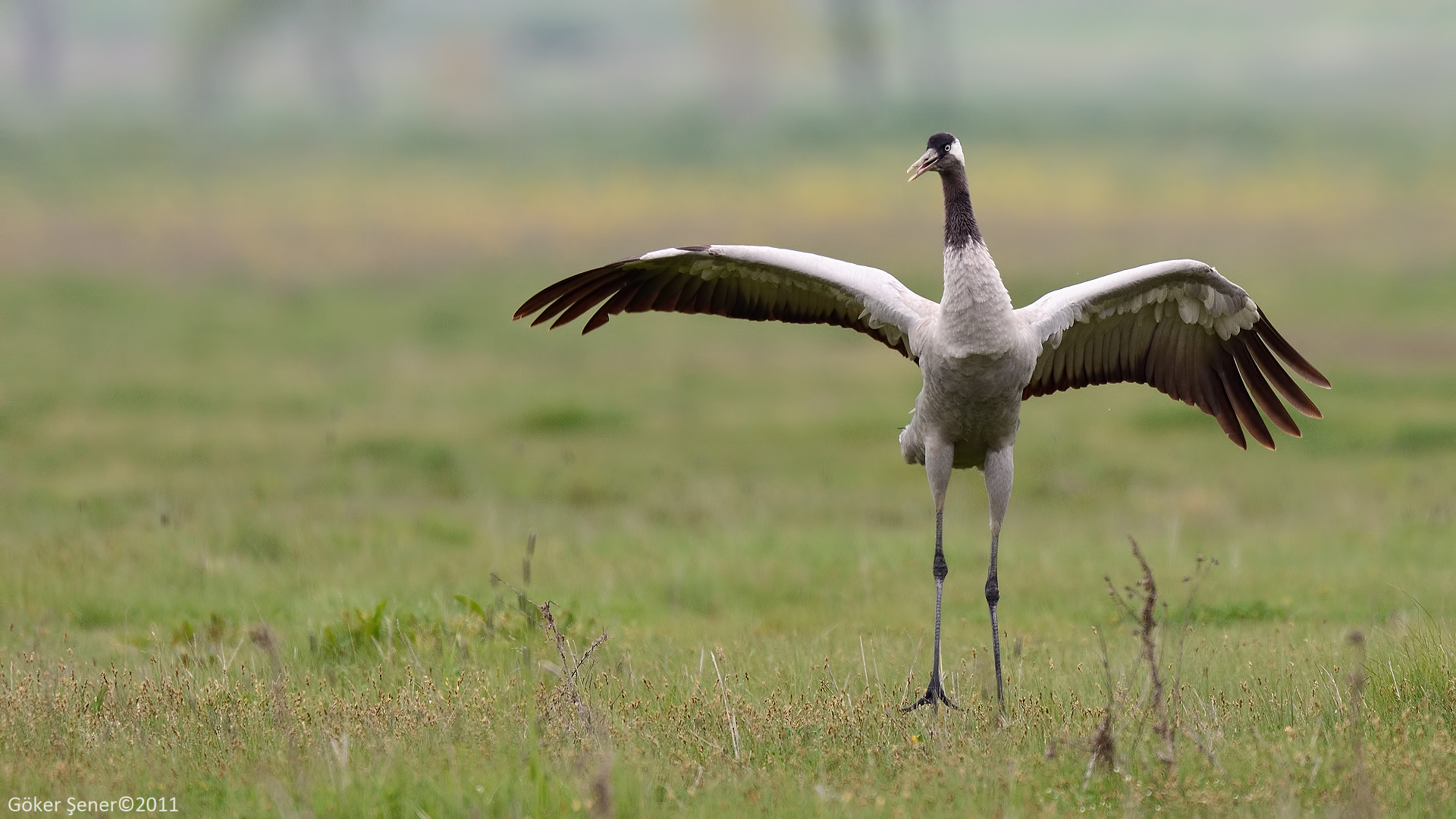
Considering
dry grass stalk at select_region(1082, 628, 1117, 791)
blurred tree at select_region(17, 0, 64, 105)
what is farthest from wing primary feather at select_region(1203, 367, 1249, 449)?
blurred tree at select_region(17, 0, 64, 105)

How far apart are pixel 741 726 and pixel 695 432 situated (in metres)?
9.71

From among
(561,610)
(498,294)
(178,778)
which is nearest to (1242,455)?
(561,610)

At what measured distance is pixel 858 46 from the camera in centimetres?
4909

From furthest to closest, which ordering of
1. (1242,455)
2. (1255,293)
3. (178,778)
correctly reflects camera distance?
(1255,293) < (1242,455) < (178,778)

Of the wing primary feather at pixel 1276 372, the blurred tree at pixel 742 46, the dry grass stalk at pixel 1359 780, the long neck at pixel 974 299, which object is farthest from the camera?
the blurred tree at pixel 742 46

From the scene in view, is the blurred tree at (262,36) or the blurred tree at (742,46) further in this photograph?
the blurred tree at (742,46)

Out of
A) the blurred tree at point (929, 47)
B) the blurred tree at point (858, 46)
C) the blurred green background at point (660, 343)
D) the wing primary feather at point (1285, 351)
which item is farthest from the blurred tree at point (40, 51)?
the wing primary feather at point (1285, 351)

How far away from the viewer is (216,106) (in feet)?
149

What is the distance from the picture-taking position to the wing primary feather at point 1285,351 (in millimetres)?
6949

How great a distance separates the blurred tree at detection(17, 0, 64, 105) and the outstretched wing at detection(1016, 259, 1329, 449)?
4462cm

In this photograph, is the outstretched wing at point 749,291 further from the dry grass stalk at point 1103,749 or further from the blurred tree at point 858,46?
the blurred tree at point 858,46

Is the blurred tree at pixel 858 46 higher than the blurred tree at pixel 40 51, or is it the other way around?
the blurred tree at pixel 858 46

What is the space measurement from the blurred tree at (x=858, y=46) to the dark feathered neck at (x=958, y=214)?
42.4 meters

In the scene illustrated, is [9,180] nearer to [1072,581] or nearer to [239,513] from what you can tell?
[239,513]
